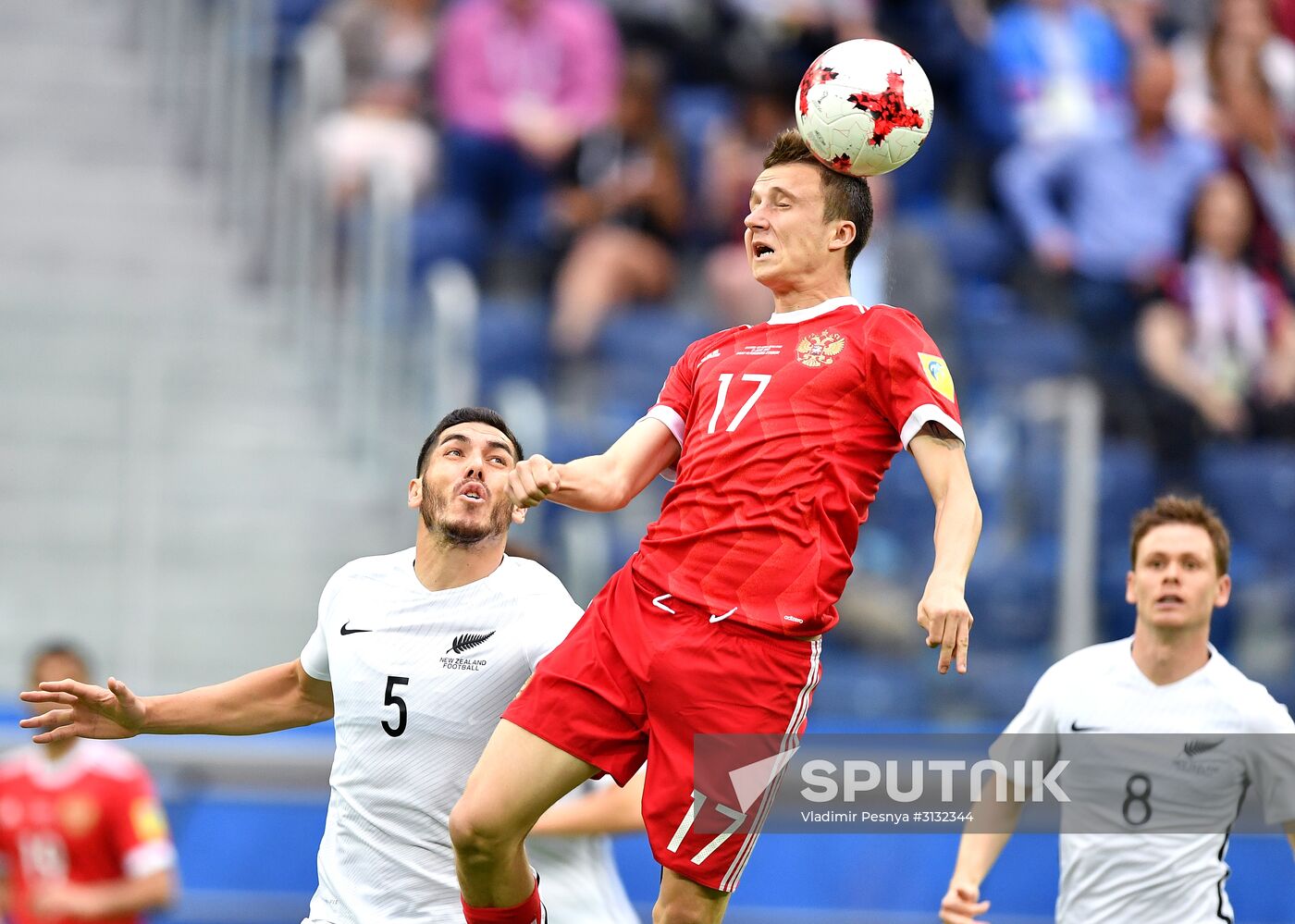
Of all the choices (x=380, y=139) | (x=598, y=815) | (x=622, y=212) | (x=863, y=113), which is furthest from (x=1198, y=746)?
(x=380, y=139)

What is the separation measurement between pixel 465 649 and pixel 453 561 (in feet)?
0.88

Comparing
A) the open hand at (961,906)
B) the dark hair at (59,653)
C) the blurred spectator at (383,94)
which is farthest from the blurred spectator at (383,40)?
the open hand at (961,906)

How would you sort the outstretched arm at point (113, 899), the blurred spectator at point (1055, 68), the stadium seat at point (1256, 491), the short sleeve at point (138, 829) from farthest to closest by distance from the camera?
1. the blurred spectator at point (1055, 68)
2. the stadium seat at point (1256, 491)
3. the short sleeve at point (138, 829)
4. the outstretched arm at point (113, 899)

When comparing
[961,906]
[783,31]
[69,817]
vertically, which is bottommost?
[69,817]

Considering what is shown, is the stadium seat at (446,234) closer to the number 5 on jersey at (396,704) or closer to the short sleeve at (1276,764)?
the number 5 on jersey at (396,704)

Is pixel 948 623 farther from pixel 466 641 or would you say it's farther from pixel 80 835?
pixel 80 835

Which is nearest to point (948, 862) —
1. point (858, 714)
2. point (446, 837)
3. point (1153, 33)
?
point (858, 714)

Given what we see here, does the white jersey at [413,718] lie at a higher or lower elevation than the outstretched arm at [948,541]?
lower

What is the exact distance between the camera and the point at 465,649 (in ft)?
17.9

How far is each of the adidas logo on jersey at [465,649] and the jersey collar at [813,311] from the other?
1.21m

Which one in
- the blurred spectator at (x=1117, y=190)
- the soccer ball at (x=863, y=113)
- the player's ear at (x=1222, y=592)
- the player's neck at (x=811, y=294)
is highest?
the blurred spectator at (x=1117, y=190)

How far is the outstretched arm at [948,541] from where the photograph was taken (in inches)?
175

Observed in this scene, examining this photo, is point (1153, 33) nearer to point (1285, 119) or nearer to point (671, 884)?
point (1285, 119)

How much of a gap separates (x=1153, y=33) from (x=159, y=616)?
8217 millimetres
